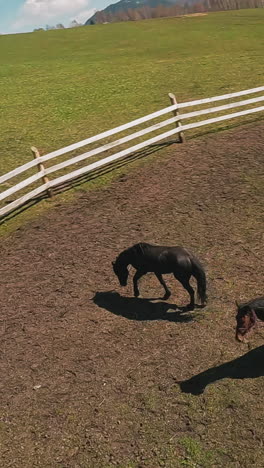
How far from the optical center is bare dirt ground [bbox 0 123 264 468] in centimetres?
517

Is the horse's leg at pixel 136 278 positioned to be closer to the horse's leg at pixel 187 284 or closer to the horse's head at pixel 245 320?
the horse's leg at pixel 187 284

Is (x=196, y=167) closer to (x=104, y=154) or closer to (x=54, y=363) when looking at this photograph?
(x=104, y=154)

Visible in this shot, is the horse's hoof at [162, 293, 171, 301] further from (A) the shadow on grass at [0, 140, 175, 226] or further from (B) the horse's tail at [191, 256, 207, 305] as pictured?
(A) the shadow on grass at [0, 140, 175, 226]

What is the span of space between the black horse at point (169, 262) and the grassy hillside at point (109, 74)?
8.15 m

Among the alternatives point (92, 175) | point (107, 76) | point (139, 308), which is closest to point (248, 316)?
point (139, 308)

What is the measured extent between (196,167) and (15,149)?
679 centimetres

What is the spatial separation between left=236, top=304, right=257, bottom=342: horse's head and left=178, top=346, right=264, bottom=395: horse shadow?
57 cm

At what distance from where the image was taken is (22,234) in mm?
10180

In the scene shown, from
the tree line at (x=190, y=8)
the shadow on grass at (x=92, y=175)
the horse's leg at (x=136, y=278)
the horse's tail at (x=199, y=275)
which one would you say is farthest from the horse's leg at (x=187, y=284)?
the tree line at (x=190, y=8)

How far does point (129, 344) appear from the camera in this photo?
6.59m

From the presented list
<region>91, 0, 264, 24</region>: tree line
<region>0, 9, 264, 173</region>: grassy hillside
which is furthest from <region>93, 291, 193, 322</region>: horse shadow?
<region>91, 0, 264, 24</region>: tree line

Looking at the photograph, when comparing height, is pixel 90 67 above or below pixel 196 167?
above

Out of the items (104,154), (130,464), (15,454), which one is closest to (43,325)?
(15,454)

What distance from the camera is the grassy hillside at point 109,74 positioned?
17391 millimetres
